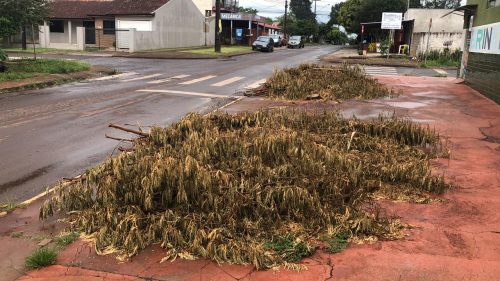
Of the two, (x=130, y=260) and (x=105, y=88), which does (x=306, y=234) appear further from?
(x=105, y=88)

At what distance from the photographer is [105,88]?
18.5 metres

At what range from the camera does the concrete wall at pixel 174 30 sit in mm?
42625

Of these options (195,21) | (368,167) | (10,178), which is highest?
(195,21)

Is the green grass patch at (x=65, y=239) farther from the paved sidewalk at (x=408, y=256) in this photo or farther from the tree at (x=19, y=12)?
the tree at (x=19, y=12)

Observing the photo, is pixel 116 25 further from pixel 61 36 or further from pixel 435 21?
pixel 435 21

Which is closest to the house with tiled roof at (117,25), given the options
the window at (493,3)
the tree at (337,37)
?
the window at (493,3)

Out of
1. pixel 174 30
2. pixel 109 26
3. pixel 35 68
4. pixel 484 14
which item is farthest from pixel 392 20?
pixel 35 68

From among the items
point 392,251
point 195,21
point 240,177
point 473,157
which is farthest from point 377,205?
point 195,21

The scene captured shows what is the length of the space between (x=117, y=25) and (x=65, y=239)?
138 ft

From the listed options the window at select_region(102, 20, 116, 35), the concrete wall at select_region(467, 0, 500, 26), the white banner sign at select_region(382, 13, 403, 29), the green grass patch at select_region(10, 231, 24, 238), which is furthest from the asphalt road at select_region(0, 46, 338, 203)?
the window at select_region(102, 20, 116, 35)

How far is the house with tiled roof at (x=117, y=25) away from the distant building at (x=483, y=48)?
89.0 feet

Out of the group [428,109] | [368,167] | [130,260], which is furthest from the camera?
[428,109]

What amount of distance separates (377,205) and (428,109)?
30.0 feet

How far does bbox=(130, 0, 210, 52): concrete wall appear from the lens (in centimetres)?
4262
